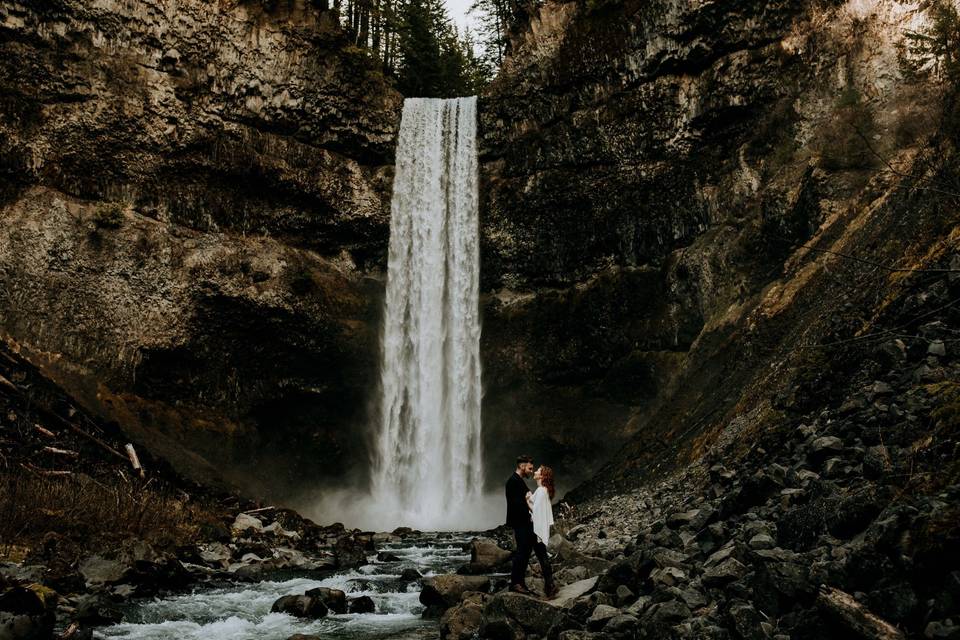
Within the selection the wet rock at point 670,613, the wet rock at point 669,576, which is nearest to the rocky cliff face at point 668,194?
the wet rock at point 669,576

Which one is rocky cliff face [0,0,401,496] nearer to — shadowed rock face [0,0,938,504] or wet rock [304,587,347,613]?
shadowed rock face [0,0,938,504]

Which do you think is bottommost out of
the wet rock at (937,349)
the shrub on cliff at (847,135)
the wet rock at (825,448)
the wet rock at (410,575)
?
the wet rock at (410,575)

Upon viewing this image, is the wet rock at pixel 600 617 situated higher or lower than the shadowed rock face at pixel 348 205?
lower

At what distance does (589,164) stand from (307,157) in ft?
41.6

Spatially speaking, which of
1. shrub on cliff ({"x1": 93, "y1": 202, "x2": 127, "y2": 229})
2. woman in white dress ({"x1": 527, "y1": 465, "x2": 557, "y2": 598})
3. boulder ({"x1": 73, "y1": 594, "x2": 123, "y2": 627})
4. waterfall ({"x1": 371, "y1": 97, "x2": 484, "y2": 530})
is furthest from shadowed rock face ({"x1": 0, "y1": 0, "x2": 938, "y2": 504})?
boulder ({"x1": 73, "y1": 594, "x2": 123, "y2": 627})

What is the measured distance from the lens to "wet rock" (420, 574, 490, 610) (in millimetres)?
10172

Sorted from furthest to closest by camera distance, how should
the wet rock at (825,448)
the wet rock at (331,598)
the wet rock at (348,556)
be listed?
the wet rock at (348,556), the wet rock at (331,598), the wet rock at (825,448)

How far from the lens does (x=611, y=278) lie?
93.7 ft

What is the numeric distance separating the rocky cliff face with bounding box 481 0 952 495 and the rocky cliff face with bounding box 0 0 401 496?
6.79 m

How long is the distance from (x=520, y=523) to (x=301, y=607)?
3876mm

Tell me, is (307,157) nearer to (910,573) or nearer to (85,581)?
(85,581)

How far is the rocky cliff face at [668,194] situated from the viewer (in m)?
19.3

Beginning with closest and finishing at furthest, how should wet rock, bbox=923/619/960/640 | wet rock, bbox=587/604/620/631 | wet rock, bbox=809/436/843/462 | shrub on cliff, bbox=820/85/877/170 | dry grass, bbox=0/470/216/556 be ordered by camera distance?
1. wet rock, bbox=923/619/960/640
2. wet rock, bbox=587/604/620/631
3. wet rock, bbox=809/436/843/462
4. dry grass, bbox=0/470/216/556
5. shrub on cliff, bbox=820/85/877/170

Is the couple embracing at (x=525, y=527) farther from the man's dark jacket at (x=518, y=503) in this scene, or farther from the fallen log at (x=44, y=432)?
the fallen log at (x=44, y=432)
